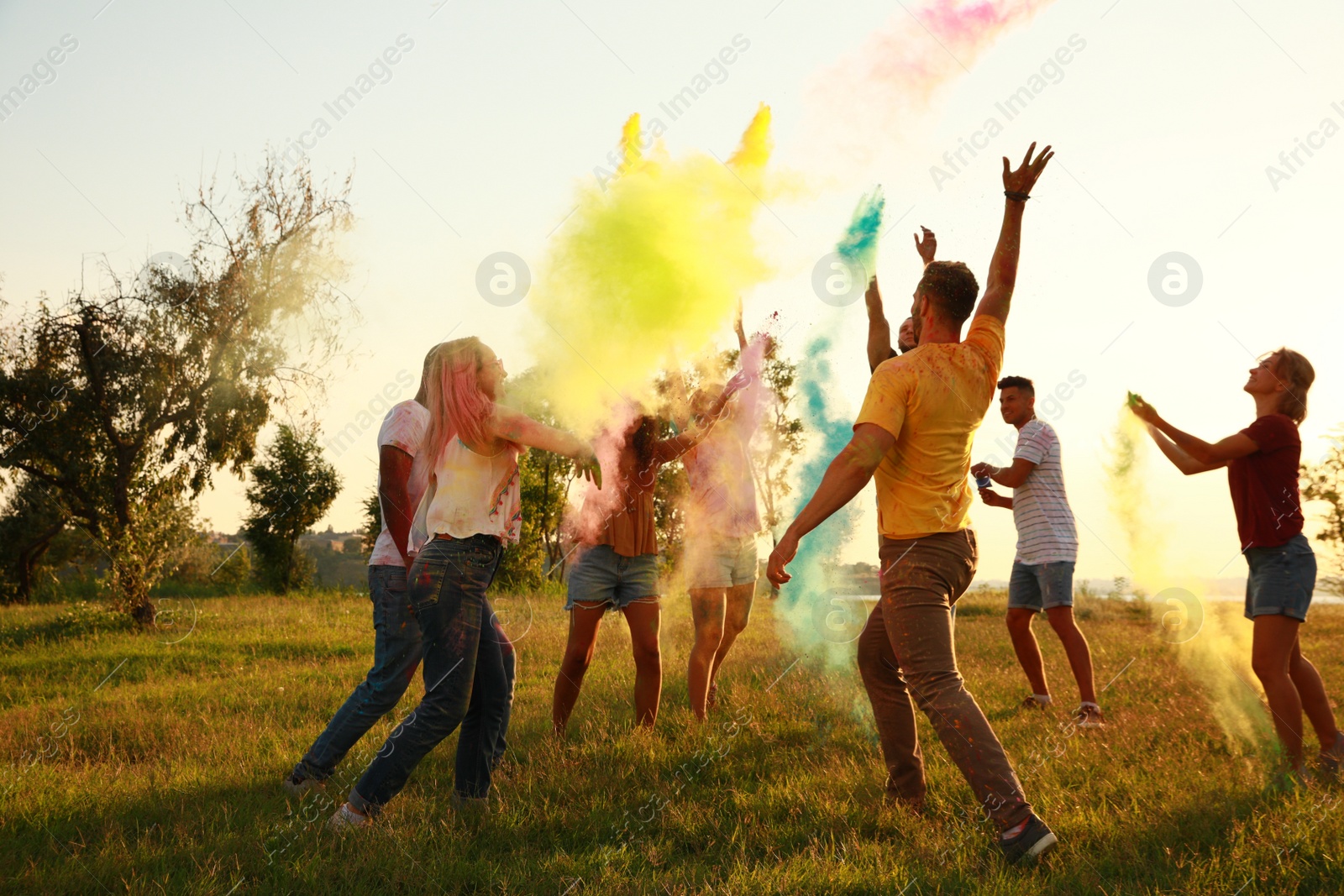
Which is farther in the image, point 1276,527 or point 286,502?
point 286,502

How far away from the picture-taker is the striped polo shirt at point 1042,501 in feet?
20.1

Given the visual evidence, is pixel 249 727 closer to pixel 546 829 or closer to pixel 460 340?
pixel 546 829

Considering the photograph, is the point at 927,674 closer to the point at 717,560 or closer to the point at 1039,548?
the point at 717,560

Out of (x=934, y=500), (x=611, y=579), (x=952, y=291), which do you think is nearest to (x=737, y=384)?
(x=611, y=579)

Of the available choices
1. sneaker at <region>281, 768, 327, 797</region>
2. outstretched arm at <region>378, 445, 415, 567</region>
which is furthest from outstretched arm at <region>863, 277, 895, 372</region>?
sneaker at <region>281, 768, 327, 797</region>

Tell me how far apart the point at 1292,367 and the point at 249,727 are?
6648mm

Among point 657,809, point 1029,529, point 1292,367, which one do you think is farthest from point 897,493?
point 1029,529

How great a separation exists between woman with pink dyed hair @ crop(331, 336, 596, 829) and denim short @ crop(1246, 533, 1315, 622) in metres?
3.45

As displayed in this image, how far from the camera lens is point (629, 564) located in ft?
17.4

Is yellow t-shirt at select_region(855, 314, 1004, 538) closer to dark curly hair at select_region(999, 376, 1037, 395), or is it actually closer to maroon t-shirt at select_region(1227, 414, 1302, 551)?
maroon t-shirt at select_region(1227, 414, 1302, 551)

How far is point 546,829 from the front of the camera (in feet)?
12.4

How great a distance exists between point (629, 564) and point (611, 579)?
0.14m

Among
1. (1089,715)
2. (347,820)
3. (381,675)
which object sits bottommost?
(1089,715)

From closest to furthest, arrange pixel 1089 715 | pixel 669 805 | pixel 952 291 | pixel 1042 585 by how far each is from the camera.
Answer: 1. pixel 952 291
2. pixel 669 805
3. pixel 1089 715
4. pixel 1042 585
